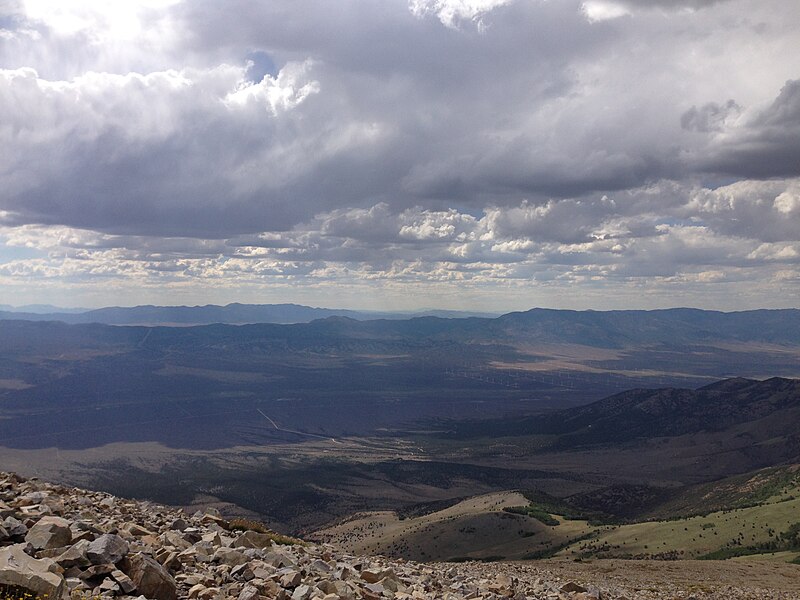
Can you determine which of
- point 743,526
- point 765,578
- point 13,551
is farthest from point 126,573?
point 743,526

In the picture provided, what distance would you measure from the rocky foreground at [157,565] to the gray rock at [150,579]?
20 mm

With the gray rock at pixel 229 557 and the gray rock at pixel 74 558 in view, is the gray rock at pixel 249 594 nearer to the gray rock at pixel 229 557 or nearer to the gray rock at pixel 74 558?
the gray rock at pixel 229 557

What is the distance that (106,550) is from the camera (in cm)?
1395

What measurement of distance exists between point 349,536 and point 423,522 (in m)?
15.8

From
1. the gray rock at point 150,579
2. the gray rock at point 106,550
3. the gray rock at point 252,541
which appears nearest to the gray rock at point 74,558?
the gray rock at point 106,550

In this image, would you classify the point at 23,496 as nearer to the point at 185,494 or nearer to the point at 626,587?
the point at 626,587

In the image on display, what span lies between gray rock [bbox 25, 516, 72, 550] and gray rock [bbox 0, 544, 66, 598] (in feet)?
6.43

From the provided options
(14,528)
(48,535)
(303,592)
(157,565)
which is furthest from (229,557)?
(14,528)

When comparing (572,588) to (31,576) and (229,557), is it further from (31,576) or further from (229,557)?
(31,576)

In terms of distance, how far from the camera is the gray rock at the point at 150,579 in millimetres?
13234

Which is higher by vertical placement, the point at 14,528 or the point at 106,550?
the point at 14,528

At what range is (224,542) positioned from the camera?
19.7 meters

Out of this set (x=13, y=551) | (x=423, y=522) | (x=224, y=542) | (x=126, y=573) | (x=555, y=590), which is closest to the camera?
(x=13, y=551)

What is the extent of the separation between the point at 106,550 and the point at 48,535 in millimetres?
1530
